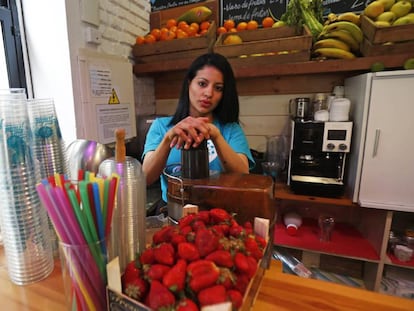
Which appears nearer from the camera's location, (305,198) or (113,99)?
(305,198)

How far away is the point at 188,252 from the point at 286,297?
0.23 meters

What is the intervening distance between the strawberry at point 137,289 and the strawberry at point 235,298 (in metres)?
0.11

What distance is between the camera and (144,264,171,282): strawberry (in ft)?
1.02

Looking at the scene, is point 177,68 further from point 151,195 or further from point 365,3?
point 365,3

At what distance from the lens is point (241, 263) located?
0.33 meters

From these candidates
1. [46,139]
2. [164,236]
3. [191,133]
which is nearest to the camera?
[164,236]

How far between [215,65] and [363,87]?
29.4 inches

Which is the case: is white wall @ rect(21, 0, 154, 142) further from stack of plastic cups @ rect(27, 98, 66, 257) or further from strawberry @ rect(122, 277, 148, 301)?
strawberry @ rect(122, 277, 148, 301)

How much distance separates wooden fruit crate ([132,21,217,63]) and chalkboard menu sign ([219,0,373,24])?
6.5 inches

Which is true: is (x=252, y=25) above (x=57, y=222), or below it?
above

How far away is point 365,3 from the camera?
1453 millimetres

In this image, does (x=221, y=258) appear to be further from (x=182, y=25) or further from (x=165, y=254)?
(x=182, y=25)

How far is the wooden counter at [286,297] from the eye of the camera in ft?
1.34

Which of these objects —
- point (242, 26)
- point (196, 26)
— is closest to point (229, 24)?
point (242, 26)
